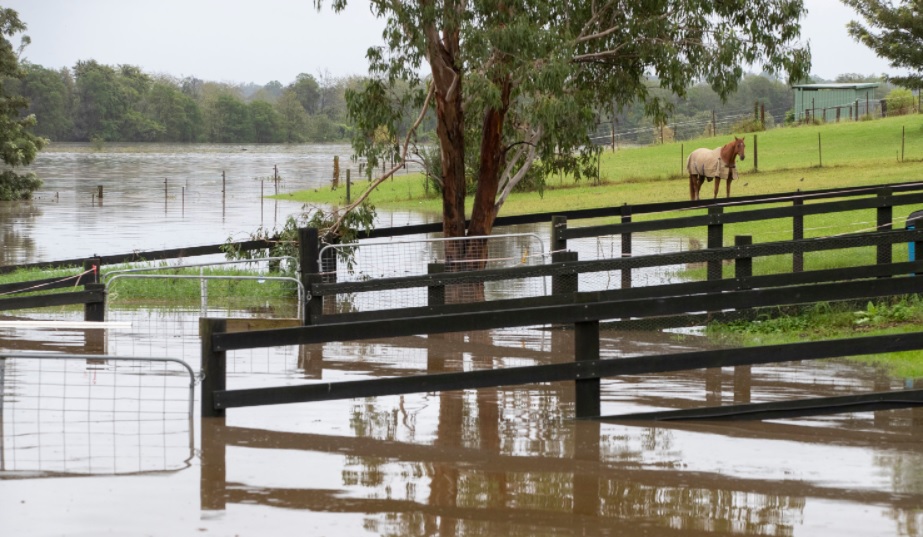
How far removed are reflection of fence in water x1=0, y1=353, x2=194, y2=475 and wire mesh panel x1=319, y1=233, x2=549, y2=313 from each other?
454 cm

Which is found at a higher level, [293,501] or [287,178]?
[287,178]

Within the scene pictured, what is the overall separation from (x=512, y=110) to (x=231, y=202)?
39412 mm

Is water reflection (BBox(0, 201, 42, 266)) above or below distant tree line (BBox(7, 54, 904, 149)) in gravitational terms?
below

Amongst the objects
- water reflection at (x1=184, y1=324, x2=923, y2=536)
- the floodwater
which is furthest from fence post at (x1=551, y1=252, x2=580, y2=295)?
water reflection at (x1=184, y1=324, x2=923, y2=536)

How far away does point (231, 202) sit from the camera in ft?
202

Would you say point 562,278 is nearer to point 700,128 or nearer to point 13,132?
point 13,132

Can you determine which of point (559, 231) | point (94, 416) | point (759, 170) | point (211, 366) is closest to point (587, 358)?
point (211, 366)

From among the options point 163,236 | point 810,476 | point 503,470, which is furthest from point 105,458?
point 163,236

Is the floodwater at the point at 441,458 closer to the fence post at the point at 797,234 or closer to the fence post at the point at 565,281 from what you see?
the fence post at the point at 565,281

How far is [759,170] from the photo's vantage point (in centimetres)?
4750

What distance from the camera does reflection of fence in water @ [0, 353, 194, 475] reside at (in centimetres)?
842

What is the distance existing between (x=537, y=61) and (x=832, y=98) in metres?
65.6

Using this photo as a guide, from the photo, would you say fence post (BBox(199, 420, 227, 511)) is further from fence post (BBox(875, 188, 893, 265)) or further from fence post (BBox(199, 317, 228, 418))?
fence post (BBox(875, 188, 893, 265))

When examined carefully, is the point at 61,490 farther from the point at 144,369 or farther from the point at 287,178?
the point at 287,178
